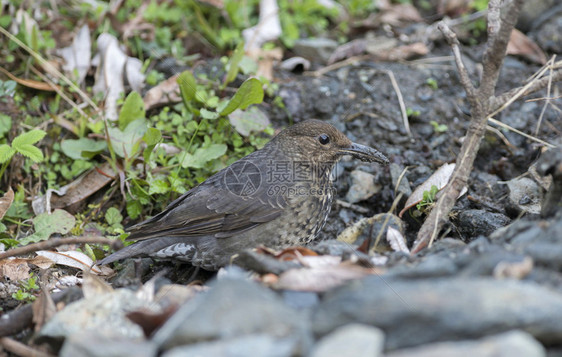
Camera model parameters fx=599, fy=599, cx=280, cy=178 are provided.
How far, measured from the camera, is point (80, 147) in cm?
500

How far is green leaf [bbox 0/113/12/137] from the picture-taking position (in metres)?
4.96

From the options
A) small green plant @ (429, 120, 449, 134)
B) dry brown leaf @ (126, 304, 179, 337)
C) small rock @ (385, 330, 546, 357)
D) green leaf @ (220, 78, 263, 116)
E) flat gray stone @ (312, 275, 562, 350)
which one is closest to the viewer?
small rock @ (385, 330, 546, 357)

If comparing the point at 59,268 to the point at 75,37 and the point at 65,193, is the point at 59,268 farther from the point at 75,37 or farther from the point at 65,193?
the point at 75,37

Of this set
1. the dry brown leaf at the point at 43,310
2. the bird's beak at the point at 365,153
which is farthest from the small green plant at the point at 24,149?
the bird's beak at the point at 365,153

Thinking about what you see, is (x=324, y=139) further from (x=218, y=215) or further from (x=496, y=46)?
(x=496, y=46)

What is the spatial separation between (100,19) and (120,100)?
1.13 m

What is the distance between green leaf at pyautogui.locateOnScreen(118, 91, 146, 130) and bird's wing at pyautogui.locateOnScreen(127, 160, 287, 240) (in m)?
1.18

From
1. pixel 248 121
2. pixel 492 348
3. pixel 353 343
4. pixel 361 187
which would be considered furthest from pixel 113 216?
pixel 492 348

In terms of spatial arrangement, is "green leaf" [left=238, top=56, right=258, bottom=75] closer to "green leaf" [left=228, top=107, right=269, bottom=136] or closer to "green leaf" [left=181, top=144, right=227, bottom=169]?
"green leaf" [left=228, top=107, right=269, bottom=136]

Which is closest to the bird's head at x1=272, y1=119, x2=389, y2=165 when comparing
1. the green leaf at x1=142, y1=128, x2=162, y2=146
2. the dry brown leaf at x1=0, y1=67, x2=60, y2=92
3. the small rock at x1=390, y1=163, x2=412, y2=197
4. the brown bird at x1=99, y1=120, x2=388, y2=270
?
the brown bird at x1=99, y1=120, x2=388, y2=270

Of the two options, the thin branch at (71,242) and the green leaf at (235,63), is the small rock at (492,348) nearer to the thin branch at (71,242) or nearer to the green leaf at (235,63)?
the thin branch at (71,242)

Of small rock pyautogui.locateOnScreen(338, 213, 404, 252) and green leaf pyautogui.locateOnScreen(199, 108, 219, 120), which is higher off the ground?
green leaf pyautogui.locateOnScreen(199, 108, 219, 120)

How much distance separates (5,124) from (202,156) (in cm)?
169

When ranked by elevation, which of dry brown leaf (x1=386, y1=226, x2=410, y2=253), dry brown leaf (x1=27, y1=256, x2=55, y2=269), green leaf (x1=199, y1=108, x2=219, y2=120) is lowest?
dry brown leaf (x1=27, y1=256, x2=55, y2=269)
